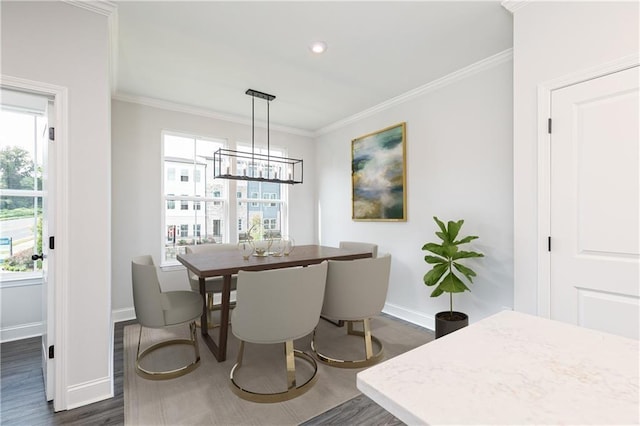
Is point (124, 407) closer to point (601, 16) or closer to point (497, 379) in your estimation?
point (497, 379)

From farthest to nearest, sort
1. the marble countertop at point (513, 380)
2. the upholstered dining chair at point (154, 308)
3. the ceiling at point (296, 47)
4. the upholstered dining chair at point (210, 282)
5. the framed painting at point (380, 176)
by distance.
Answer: the framed painting at point (380, 176) < the upholstered dining chair at point (210, 282) < the upholstered dining chair at point (154, 308) < the ceiling at point (296, 47) < the marble countertop at point (513, 380)

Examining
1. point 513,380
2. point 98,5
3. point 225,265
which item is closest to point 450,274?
point 225,265

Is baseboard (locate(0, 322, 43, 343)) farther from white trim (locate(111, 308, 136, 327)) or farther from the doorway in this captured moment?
white trim (locate(111, 308, 136, 327))

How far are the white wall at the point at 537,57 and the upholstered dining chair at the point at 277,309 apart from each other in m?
1.42

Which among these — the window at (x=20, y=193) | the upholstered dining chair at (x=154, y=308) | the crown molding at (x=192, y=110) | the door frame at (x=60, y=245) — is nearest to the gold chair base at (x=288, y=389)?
the upholstered dining chair at (x=154, y=308)

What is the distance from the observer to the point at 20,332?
314 centimetres

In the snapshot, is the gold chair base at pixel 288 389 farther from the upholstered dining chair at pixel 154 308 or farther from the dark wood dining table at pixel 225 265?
the upholstered dining chair at pixel 154 308

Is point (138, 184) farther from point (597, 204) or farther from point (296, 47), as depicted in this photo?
point (597, 204)

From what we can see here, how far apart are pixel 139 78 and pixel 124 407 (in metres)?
3.06

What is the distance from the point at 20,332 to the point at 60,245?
2.05 metres

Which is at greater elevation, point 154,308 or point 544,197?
point 544,197

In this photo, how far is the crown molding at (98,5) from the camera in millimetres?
2032

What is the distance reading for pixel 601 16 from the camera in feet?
5.85

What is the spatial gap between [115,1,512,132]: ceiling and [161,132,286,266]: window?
74cm
